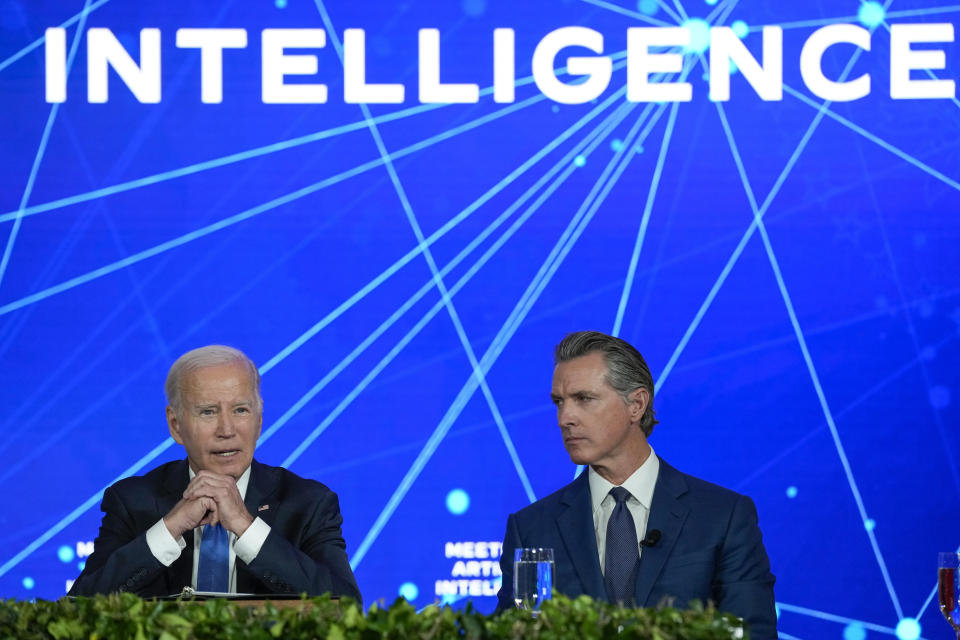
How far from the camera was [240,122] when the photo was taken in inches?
199

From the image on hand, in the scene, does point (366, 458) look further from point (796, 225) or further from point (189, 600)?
point (189, 600)

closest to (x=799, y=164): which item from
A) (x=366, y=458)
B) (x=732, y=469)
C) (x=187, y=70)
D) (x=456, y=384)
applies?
(x=732, y=469)

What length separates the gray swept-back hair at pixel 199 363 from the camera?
3551mm

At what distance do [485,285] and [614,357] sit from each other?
148 centimetres

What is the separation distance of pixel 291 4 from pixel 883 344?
267 cm

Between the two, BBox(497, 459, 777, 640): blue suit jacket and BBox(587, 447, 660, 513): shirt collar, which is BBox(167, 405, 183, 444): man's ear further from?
BBox(587, 447, 660, 513): shirt collar

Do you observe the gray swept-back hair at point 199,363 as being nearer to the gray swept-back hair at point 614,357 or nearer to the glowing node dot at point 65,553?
the gray swept-back hair at point 614,357

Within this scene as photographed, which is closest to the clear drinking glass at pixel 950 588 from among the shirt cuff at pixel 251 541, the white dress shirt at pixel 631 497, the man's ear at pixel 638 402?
the white dress shirt at pixel 631 497

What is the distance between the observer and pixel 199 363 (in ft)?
11.6

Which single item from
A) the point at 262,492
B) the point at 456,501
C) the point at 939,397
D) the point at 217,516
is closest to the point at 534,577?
the point at 217,516

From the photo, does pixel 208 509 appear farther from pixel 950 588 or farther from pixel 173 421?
pixel 950 588

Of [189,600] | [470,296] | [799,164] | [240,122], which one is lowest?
[189,600]

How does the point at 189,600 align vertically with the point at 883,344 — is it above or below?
below

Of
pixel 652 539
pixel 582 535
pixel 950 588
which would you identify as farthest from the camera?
pixel 582 535
